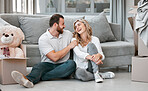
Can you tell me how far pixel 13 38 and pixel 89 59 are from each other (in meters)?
0.88

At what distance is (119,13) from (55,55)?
2.60 m

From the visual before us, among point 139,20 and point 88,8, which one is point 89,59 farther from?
point 88,8

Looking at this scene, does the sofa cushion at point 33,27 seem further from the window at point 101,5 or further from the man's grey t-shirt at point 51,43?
the window at point 101,5

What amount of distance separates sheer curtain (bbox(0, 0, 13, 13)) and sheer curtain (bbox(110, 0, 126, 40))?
6.41 feet

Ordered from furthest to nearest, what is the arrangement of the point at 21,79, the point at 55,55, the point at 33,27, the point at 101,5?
the point at 101,5 → the point at 33,27 → the point at 55,55 → the point at 21,79

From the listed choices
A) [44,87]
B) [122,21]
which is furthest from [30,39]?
[122,21]

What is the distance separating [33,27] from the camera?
3.75 meters

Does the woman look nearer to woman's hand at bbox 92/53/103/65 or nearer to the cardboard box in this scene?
woman's hand at bbox 92/53/103/65

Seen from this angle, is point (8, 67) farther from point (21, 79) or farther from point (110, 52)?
point (110, 52)

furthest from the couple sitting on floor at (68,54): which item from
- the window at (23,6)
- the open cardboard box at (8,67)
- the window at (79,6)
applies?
the window at (79,6)

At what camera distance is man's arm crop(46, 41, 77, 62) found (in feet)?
10.3

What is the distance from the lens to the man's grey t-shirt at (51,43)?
319 centimetres

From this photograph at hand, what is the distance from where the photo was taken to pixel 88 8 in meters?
6.82

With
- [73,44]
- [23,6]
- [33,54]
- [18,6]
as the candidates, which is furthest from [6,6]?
[73,44]
